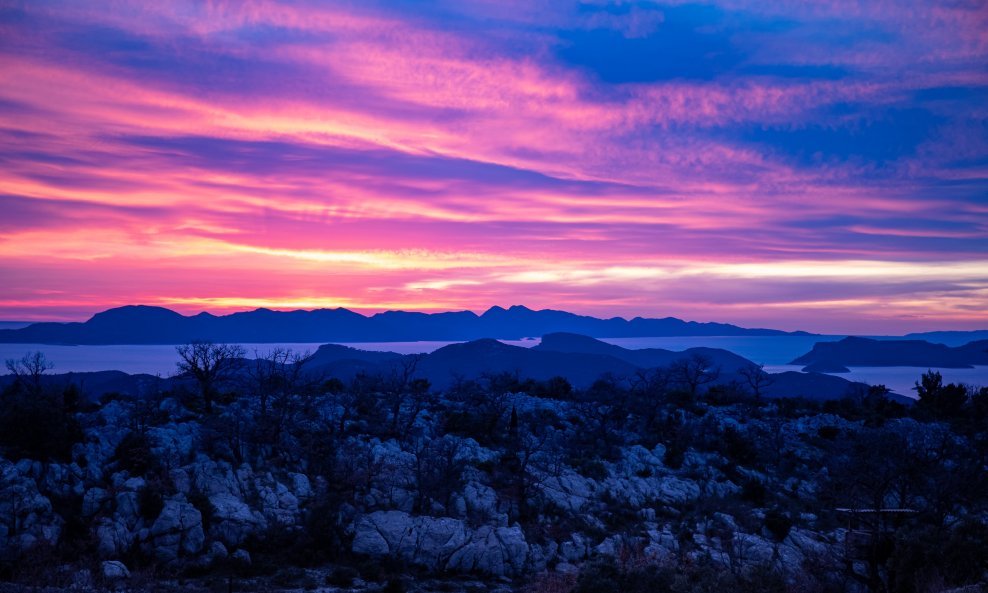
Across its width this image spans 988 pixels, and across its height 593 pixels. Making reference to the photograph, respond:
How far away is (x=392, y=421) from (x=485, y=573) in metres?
21.6

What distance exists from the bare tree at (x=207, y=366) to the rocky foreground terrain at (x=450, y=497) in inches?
31.4

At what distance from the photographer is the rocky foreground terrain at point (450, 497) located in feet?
125

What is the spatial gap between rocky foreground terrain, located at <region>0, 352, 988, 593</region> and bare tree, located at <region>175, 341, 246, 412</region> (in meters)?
0.80

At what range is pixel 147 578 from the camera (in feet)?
125

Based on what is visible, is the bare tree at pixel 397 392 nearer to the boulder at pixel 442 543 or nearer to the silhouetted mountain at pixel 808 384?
the boulder at pixel 442 543

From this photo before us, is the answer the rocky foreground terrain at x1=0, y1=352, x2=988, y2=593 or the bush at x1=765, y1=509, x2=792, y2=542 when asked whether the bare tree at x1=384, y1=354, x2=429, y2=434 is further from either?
the bush at x1=765, y1=509, x2=792, y2=542

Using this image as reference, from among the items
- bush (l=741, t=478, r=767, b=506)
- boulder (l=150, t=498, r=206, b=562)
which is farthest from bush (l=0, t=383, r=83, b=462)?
bush (l=741, t=478, r=767, b=506)

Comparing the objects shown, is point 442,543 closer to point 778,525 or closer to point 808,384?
point 778,525

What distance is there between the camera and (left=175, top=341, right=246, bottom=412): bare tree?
59.8m

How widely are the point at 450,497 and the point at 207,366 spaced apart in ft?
88.1

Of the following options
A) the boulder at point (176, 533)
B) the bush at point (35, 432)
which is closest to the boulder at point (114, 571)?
the boulder at point (176, 533)

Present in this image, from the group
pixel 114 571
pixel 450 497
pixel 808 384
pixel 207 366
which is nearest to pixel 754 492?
pixel 450 497

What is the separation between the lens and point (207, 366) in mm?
60375

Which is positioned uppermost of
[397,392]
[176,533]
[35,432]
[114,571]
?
[397,392]
